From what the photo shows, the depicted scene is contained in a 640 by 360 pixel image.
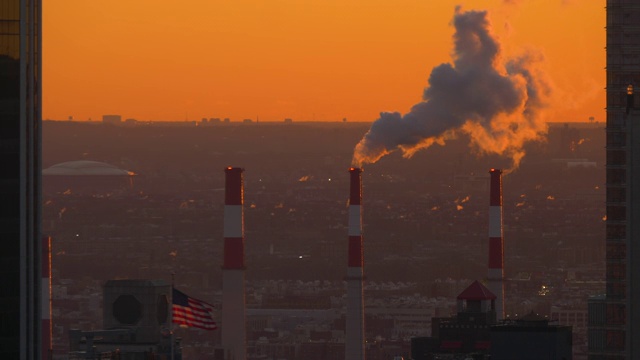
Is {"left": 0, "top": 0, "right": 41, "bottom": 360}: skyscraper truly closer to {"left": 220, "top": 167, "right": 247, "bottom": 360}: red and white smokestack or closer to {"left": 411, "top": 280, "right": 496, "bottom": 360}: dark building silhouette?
{"left": 411, "top": 280, "right": 496, "bottom": 360}: dark building silhouette

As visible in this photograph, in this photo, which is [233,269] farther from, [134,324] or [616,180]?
[134,324]

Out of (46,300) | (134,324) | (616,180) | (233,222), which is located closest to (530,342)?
(134,324)

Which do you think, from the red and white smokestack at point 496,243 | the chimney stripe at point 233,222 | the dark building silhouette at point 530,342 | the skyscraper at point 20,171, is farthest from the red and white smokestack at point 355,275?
the skyscraper at point 20,171

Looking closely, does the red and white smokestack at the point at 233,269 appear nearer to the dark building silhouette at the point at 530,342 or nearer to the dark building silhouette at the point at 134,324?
the dark building silhouette at the point at 134,324

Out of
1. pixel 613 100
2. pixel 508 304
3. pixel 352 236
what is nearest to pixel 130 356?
pixel 613 100

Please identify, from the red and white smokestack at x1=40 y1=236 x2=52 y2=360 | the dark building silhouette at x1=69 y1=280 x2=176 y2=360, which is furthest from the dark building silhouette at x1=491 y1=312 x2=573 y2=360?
the red and white smokestack at x1=40 y1=236 x2=52 y2=360
